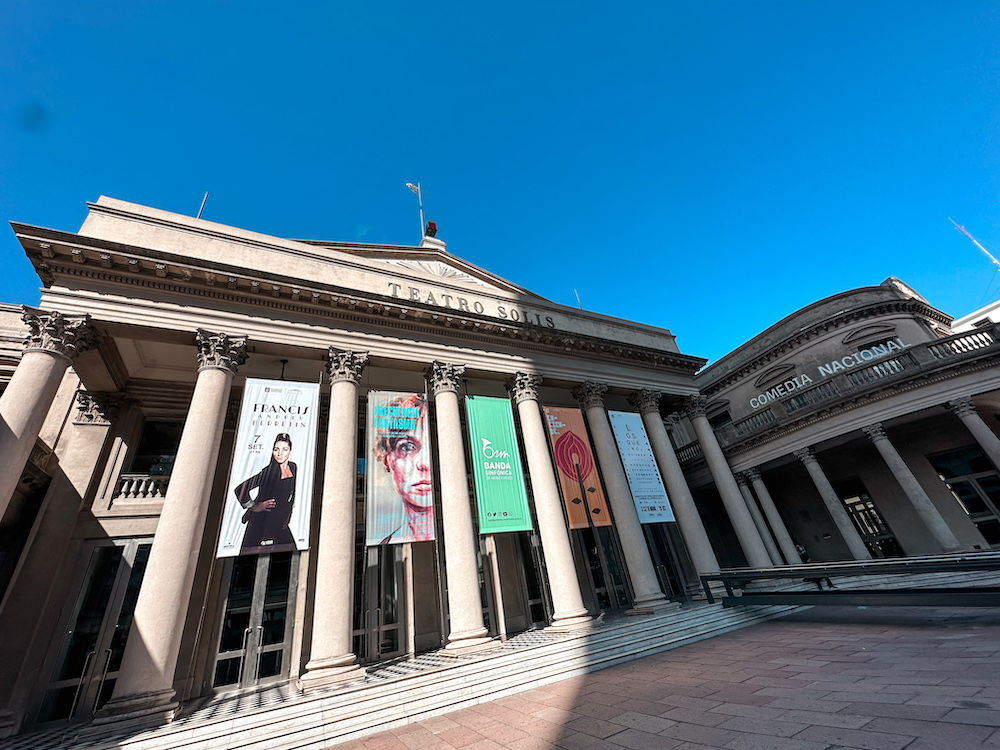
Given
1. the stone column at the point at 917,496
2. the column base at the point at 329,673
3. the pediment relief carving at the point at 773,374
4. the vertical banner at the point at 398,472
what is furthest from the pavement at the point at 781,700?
the pediment relief carving at the point at 773,374

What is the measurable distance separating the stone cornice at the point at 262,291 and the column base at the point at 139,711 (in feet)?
24.8

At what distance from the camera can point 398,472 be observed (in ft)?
30.7

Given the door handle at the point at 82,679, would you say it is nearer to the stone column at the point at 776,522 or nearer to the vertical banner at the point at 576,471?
the vertical banner at the point at 576,471

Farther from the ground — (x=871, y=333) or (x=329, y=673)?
(x=871, y=333)

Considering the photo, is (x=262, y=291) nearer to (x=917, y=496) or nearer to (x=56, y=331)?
(x=56, y=331)

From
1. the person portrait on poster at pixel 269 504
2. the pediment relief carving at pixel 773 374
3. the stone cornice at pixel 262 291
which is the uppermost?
the pediment relief carving at pixel 773 374

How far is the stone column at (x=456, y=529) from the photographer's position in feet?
28.0

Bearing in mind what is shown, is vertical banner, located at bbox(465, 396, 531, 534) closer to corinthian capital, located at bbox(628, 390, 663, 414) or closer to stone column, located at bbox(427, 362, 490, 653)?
stone column, located at bbox(427, 362, 490, 653)

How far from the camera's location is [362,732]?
18.5 feet

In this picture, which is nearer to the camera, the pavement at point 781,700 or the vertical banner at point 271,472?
the pavement at point 781,700

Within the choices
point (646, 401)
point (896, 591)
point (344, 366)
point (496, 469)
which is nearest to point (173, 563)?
point (344, 366)

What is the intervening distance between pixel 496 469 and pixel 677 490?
6764 millimetres

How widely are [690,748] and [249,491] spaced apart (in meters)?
7.96

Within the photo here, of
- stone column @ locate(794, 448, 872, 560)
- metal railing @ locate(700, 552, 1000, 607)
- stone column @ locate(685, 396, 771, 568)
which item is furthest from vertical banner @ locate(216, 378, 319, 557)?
stone column @ locate(794, 448, 872, 560)
